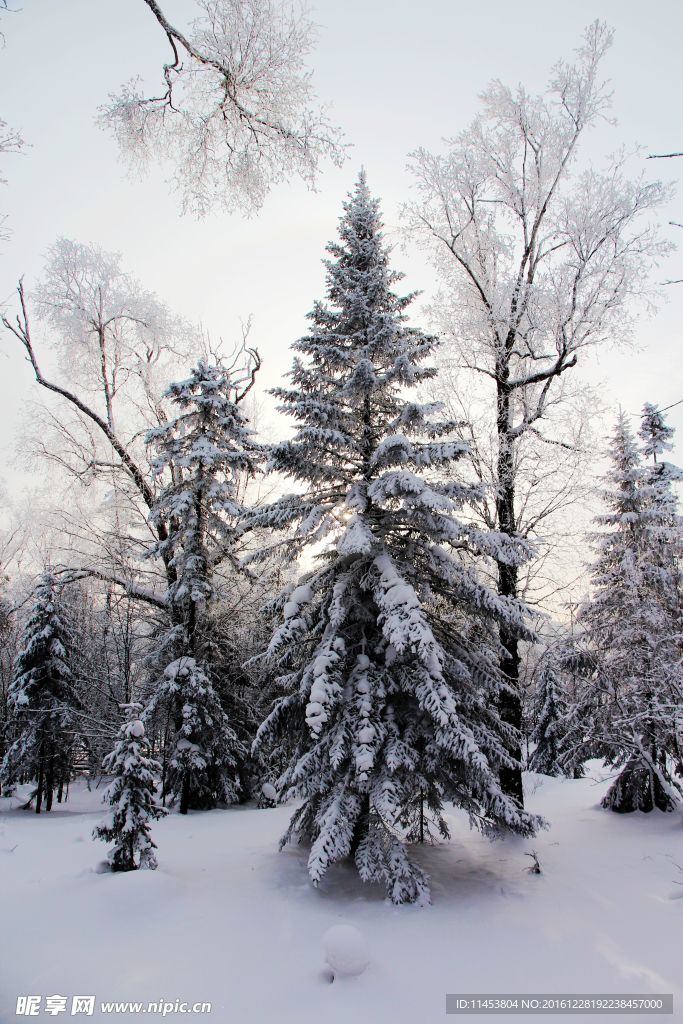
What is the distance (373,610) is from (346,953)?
13.6 ft

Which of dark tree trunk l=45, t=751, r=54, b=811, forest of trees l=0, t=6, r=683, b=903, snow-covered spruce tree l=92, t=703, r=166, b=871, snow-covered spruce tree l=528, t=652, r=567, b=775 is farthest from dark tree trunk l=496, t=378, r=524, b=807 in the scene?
dark tree trunk l=45, t=751, r=54, b=811

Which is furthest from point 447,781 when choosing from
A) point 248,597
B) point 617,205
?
point 617,205

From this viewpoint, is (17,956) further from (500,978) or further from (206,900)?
(500,978)

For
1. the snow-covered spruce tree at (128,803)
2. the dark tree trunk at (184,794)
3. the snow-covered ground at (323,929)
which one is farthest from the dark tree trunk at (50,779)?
the snow-covered spruce tree at (128,803)

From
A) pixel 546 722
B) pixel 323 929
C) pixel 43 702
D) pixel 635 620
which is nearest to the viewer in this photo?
pixel 323 929

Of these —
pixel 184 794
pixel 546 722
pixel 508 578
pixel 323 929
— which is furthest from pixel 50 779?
pixel 546 722

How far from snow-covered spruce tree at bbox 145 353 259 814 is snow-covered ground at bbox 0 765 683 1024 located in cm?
383

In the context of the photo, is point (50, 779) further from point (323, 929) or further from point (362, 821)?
point (323, 929)

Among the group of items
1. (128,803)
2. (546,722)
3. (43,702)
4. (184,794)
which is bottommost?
(184,794)

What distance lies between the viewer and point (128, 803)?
22.9 feet

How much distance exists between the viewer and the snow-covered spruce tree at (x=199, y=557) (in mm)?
12891

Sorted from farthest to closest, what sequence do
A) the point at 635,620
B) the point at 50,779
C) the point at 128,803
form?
the point at 50,779, the point at 635,620, the point at 128,803

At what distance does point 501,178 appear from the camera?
1162 centimetres

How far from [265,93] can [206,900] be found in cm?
933
